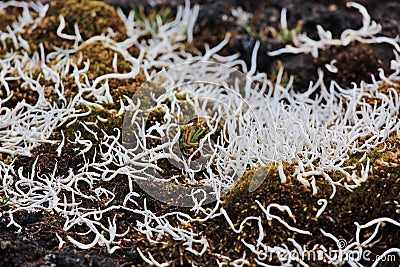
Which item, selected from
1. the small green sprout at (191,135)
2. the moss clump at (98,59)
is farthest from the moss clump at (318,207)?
the moss clump at (98,59)

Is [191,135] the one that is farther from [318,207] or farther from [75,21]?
[75,21]

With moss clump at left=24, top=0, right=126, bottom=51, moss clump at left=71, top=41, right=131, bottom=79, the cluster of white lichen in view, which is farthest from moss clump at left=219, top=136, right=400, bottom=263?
moss clump at left=24, top=0, right=126, bottom=51

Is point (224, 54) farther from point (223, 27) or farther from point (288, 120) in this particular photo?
point (288, 120)

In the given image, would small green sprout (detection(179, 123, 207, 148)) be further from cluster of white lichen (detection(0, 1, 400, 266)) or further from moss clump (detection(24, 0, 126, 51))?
moss clump (detection(24, 0, 126, 51))

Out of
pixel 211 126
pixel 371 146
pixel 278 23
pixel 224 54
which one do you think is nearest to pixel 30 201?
pixel 211 126

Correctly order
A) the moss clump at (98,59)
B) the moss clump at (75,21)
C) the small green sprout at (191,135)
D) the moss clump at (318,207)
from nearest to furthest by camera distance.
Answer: the moss clump at (318,207), the small green sprout at (191,135), the moss clump at (98,59), the moss clump at (75,21)

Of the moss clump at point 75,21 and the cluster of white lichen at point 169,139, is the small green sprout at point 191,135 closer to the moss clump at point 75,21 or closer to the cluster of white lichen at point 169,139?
the cluster of white lichen at point 169,139

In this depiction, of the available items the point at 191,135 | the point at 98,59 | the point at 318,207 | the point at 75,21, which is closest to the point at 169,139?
the point at 191,135
